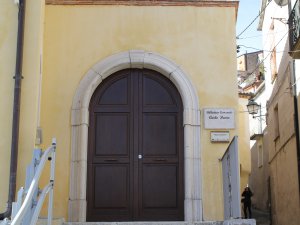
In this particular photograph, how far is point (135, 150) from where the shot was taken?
31.8ft

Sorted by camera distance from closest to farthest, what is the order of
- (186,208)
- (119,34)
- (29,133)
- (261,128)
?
(29,133)
(186,208)
(119,34)
(261,128)

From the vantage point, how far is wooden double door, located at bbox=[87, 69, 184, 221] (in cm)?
952

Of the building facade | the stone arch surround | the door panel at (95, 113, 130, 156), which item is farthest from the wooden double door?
the building facade

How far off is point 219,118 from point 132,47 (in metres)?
2.03

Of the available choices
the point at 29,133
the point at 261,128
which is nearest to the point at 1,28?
the point at 29,133

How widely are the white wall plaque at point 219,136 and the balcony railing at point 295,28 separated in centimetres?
453

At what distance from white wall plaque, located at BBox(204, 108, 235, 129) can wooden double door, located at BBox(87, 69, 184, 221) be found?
1.62 feet

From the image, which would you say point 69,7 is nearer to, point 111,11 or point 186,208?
point 111,11

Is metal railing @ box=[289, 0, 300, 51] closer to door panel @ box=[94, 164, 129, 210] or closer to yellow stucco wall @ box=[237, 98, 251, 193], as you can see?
door panel @ box=[94, 164, 129, 210]

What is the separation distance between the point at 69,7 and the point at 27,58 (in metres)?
2.23

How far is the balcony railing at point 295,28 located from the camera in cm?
1329

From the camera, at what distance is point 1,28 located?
817 cm

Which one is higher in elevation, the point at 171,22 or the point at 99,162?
the point at 171,22

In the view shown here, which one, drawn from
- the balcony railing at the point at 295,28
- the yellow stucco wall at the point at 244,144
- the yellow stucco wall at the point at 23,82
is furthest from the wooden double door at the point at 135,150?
the yellow stucco wall at the point at 244,144
